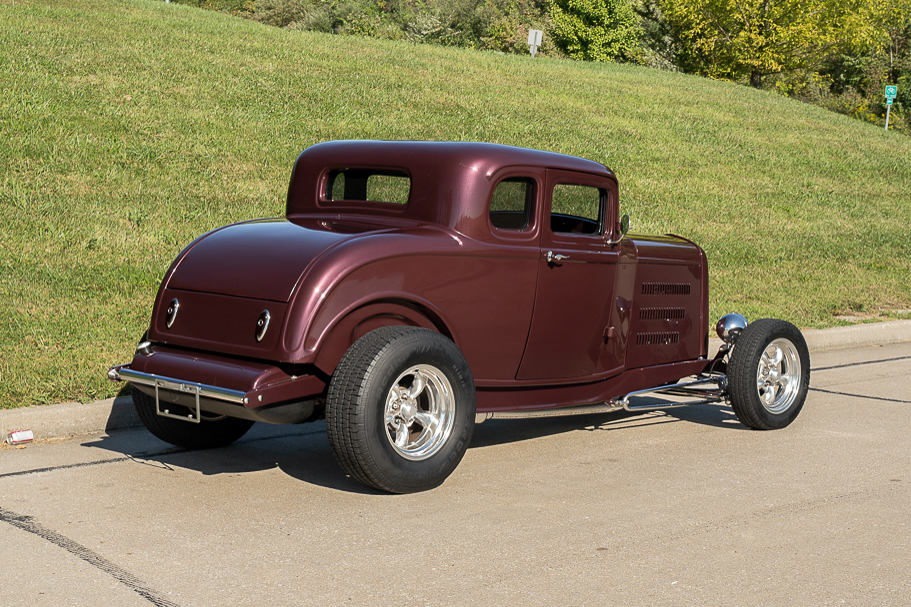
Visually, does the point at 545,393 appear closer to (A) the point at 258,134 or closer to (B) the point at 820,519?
(B) the point at 820,519

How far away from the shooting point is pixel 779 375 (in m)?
6.94

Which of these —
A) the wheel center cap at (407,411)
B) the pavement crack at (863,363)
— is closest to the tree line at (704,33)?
the pavement crack at (863,363)

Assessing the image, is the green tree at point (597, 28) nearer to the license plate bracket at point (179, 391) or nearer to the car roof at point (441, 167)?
the car roof at point (441, 167)

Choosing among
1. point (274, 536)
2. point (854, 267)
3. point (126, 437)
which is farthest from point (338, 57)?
point (274, 536)

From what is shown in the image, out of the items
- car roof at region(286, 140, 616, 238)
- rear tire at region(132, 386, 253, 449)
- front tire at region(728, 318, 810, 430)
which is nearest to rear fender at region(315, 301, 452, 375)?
car roof at region(286, 140, 616, 238)

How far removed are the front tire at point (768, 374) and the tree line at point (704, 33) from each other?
144 feet

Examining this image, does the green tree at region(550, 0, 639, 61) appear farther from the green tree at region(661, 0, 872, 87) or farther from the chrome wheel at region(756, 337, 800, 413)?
the chrome wheel at region(756, 337, 800, 413)

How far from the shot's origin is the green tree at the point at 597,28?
63906 millimetres

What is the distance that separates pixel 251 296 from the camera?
4961mm

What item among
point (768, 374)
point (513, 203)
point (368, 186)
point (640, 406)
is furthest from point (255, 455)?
point (768, 374)

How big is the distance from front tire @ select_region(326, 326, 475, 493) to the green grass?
264 cm

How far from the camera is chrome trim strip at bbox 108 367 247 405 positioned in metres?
4.66

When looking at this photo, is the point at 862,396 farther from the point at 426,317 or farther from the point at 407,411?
the point at 407,411

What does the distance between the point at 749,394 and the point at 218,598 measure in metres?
4.13
